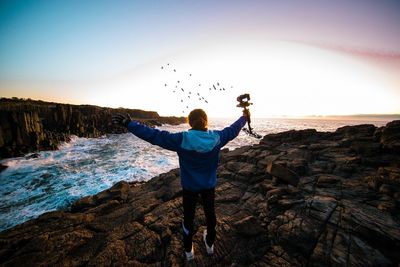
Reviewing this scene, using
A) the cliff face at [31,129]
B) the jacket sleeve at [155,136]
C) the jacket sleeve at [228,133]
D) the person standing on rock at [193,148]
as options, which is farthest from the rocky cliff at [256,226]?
the cliff face at [31,129]

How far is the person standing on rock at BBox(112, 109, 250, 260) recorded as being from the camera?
275 cm

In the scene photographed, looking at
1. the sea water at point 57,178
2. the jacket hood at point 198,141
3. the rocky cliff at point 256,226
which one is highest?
the jacket hood at point 198,141

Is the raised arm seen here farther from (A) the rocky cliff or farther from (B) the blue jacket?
(A) the rocky cliff

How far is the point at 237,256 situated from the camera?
3.79 meters

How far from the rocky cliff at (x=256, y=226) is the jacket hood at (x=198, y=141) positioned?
253 cm

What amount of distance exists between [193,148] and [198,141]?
0.13m

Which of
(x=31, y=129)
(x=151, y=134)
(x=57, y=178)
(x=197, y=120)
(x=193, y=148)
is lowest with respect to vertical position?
(x=57, y=178)

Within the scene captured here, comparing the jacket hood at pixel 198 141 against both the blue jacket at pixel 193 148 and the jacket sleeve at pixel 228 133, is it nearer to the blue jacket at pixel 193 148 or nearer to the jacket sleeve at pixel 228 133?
the blue jacket at pixel 193 148

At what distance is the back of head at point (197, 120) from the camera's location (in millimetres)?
2947

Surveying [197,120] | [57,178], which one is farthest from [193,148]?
[57,178]

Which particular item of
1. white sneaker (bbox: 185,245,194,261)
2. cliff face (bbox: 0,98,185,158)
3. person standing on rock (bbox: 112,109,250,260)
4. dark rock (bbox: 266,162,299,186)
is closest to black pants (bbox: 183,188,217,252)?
person standing on rock (bbox: 112,109,250,260)

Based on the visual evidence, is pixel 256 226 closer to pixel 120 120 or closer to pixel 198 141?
pixel 198 141

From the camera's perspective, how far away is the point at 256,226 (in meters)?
4.43

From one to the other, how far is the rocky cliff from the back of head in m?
2.80
